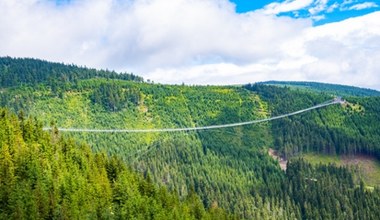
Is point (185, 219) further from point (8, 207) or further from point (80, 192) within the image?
point (8, 207)

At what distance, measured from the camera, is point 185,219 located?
5364 inches

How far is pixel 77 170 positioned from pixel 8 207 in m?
30.3

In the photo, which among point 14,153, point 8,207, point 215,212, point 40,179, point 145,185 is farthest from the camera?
point 215,212

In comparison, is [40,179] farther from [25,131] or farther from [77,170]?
[25,131]

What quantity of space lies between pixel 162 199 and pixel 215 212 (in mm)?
31163

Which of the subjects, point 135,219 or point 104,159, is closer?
point 135,219

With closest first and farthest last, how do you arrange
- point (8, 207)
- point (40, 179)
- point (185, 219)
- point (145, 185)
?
1. point (8, 207)
2. point (40, 179)
3. point (185, 219)
4. point (145, 185)

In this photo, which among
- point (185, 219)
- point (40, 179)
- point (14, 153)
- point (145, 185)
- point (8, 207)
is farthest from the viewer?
point (145, 185)

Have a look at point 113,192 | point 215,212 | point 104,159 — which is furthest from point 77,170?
point 215,212

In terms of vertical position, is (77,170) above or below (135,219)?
above

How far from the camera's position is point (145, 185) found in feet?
481

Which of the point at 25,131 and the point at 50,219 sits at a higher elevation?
the point at 25,131

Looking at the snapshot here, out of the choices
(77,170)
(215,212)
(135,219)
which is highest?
(77,170)

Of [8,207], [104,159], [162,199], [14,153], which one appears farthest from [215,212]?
[8,207]
